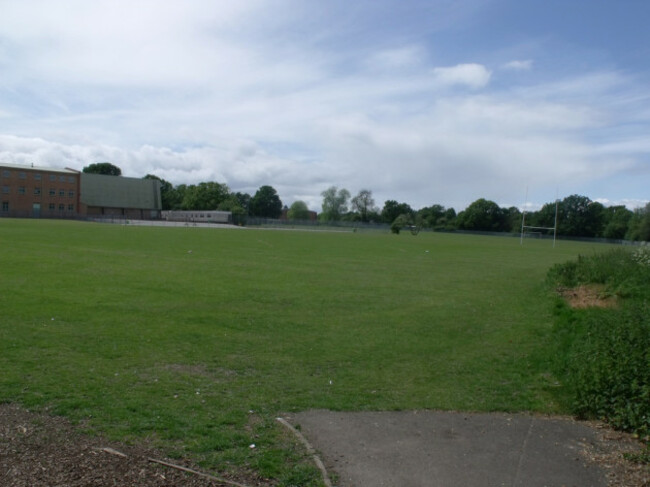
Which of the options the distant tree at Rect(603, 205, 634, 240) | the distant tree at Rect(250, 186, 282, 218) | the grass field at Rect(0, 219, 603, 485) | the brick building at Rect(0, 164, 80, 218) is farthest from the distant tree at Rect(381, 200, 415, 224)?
the grass field at Rect(0, 219, 603, 485)

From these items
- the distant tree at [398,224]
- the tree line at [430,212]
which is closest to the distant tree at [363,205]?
the tree line at [430,212]

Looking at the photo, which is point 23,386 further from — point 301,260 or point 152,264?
point 301,260

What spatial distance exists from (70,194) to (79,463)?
395 feet

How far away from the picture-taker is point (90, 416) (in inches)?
233

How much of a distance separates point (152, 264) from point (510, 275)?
1548cm

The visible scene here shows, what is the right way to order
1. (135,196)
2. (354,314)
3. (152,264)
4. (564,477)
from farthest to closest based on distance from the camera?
(135,196) < (152,264) < (354,314) < (564,477)

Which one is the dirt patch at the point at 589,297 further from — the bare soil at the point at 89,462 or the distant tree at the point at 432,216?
the distant tree at the point at 432,216

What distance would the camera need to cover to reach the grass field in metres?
6.06

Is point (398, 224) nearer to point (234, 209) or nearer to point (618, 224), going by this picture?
point (234, 209)

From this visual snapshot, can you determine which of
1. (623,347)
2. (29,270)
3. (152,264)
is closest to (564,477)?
(623,347)

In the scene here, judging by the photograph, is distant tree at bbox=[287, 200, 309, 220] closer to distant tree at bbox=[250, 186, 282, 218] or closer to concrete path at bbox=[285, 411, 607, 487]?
distant tree at bbox=[250, 186, 282, 218]

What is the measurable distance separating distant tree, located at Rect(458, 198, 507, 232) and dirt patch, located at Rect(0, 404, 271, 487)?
149083 mm

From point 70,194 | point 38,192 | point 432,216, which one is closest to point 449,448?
point 38,192

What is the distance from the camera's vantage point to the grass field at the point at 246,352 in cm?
606
